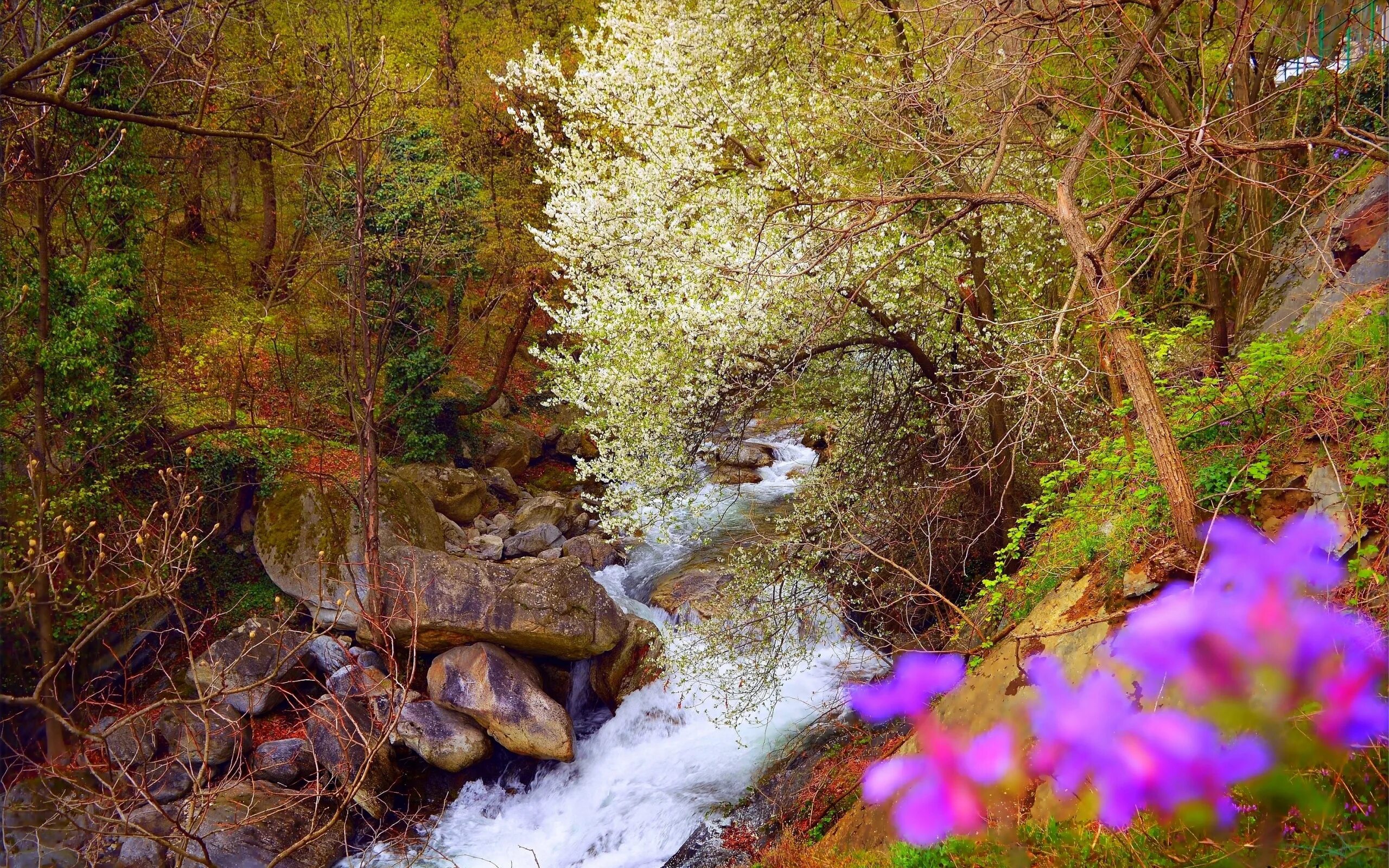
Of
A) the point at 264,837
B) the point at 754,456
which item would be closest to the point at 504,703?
the point at 264,837

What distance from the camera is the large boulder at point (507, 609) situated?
8945 mm

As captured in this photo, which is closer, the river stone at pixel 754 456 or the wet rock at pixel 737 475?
the wet rock at pixel 737 475

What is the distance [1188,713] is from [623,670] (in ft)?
30.8

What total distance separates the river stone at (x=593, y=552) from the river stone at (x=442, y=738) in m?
4.02

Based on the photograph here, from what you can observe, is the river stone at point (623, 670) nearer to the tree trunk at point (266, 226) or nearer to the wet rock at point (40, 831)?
the wet rock at point (40, 831)

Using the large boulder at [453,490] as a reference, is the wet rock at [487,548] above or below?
below

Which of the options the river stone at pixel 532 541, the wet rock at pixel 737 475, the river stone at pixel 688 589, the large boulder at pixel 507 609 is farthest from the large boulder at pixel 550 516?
the large boulder at pixel 507 609

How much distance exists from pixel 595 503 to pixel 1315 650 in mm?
13705

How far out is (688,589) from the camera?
36.1ft

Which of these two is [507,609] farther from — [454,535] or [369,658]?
[454,535]

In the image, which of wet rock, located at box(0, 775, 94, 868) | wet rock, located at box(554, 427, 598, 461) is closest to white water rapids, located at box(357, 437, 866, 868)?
wet rock, located at box(0, 775, 94, 868)

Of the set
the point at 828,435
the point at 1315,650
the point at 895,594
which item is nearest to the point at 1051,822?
the point at 1315,650

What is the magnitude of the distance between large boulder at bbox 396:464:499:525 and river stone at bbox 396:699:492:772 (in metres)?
5.09

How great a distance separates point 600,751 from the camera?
888 cm
